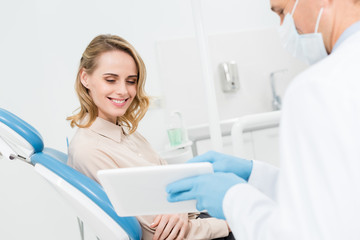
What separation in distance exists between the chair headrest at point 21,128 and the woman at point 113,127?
0.47 feet

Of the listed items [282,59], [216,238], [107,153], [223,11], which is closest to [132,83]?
[107,153]

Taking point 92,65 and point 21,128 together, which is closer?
point 21,128

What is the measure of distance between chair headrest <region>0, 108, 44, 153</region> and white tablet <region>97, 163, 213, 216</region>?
0.37 m

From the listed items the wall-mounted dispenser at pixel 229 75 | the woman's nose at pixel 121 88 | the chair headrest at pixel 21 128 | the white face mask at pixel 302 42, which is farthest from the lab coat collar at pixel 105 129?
the wall-mounted dispenser at pixel 229 75

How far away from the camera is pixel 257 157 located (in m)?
2.41

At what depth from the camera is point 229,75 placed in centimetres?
241

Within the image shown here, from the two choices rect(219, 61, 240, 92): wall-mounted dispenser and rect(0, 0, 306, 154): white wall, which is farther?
rect(219, 61, 240, 92): wall-mounted dispenser

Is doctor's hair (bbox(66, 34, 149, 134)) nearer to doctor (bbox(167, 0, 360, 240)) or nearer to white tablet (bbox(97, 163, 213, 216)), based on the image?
white tablet (bbox(97, 163, 213, 216))

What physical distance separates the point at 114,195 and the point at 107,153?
1.33 ft

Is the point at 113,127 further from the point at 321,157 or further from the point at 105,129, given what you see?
the point at 321,157

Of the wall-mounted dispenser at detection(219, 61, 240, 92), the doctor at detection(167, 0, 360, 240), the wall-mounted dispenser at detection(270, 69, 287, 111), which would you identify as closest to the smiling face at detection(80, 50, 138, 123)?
the doctor at detection(167, 0, 360, 240)

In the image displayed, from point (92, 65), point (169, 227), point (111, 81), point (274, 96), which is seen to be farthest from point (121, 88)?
point (274, 96)

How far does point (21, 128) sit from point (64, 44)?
147 cm

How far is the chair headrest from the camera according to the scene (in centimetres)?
88
